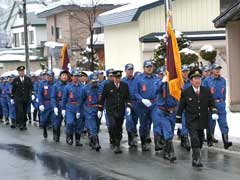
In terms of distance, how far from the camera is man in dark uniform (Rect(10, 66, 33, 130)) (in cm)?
1966

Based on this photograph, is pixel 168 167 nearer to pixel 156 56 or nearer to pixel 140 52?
pixel 156 56

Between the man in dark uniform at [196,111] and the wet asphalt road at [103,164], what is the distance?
404mm

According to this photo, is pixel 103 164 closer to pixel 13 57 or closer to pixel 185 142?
pixel 185 142

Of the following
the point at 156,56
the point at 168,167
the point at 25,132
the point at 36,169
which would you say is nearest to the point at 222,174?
the point at 168,167

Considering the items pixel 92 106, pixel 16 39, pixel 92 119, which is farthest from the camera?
pixel 16 39

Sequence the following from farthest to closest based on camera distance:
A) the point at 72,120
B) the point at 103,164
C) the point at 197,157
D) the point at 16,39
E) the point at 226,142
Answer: the point at 16,39 < the point at 72,120 < the point at 226,142 < the point at 103,164 < the point at 197,157

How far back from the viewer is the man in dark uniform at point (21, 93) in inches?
774

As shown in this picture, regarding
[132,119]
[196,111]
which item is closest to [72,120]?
[132,119]

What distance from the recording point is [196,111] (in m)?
10.9

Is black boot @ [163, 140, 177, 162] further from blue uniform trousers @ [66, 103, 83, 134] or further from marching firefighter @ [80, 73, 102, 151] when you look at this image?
blue uniform trousers @ [66, 103, 83, 134]

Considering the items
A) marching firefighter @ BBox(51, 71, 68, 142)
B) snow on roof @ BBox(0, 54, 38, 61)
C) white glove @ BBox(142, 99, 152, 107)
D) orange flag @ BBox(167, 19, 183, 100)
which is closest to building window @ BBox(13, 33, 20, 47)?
snow on roof @ BBox(0, 54, 38, 61)

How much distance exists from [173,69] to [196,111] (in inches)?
61.9

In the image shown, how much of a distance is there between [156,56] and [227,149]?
38.2ft

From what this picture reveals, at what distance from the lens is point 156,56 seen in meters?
24.1
